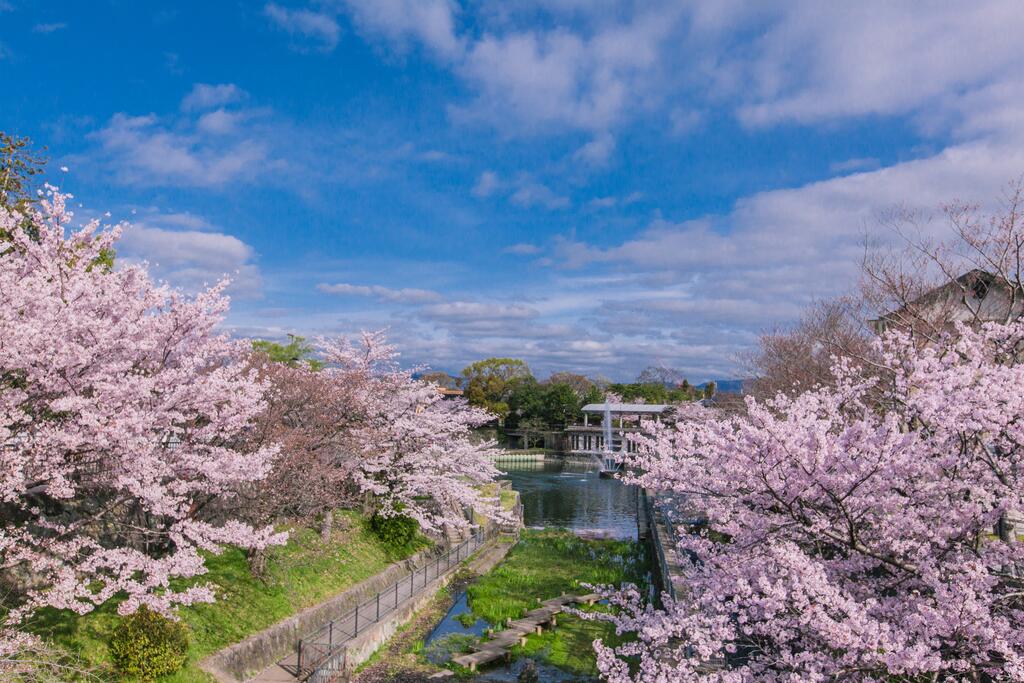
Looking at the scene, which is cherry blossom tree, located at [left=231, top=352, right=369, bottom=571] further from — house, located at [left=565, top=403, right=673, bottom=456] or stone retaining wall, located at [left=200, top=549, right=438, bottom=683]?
house, located at [left=565, top=403, right=673, bottom=456]

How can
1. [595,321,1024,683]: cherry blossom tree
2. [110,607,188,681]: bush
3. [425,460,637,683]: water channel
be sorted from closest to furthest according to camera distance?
[595,321,1024,683]: cherry blossom tree
[110,607,188,681]: bush
[425,460,637,683]: water channel

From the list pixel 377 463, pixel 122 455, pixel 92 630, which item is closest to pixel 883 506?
pixel 122 455

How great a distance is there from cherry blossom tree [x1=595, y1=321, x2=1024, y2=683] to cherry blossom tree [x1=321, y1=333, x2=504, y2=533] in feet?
44.5

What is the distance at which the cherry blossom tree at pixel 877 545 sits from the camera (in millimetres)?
6676

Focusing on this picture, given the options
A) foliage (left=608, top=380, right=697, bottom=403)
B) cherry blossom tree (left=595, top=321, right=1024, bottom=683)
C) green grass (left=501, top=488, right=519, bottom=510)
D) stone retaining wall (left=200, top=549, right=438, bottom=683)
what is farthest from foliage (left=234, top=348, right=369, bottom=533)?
foliage (left=608, top=380, right=697, bottom=403)

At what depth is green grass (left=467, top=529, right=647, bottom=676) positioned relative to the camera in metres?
17.7

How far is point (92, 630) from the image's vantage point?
39.1 feet

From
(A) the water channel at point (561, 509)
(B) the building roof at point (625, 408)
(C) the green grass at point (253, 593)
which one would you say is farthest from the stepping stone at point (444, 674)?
(B) the building roof at point (625, 408)

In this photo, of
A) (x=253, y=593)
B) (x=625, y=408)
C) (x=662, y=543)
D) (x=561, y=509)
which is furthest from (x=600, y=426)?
(x=253, y=593)

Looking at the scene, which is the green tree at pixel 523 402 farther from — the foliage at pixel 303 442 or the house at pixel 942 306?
the house at pixel 942 306

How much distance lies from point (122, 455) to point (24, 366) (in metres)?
1.84

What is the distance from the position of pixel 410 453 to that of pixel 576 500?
105 feet

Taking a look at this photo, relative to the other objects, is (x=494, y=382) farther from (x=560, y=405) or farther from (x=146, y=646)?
(x=146, y=646)

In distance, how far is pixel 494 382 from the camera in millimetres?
98688
